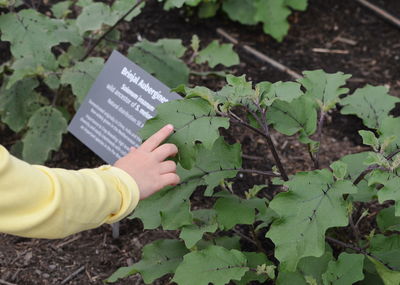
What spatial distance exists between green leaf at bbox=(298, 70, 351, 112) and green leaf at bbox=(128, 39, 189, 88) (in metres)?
0.85

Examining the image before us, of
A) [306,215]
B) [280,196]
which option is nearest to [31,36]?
[280,196]

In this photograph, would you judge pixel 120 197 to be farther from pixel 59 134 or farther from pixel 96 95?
pixel 59 134

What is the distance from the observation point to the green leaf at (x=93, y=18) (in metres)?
3.12

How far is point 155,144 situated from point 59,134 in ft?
3.75

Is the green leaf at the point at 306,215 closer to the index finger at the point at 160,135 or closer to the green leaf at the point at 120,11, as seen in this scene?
the index finger at the point at 160,135

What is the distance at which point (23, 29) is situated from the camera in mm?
2922

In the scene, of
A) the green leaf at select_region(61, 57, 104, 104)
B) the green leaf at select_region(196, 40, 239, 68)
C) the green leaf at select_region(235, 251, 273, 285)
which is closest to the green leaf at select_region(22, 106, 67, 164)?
the green leaf at select_region(61, 57, 104, 104)

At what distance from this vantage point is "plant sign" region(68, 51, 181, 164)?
8.61ft

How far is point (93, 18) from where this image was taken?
317 cm

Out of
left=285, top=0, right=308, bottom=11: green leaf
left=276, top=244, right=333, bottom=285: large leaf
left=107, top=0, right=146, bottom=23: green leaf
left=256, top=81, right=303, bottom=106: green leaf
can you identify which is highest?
left=256, top=81, right=303, bottom=106: green leaf

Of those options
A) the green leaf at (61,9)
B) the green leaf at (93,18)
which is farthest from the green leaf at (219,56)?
the green leaf at (61,9)

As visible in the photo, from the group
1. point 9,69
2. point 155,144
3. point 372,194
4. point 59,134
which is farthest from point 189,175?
point 9,69

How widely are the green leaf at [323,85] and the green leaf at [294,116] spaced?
132mm

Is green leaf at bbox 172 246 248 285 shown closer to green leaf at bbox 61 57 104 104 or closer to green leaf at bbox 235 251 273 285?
green leaf at bbox 235 251 273 285
